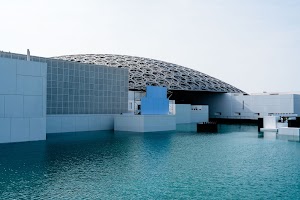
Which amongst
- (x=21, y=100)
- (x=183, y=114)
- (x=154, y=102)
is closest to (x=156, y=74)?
(x=183, y=114)

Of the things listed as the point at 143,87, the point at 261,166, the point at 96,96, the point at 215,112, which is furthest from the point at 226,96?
the point at 261,166

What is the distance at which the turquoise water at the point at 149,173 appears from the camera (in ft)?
34.3

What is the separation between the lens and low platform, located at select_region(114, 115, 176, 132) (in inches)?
1361

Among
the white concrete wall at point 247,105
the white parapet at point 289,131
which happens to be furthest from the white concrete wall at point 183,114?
the white parapet at point 289,131

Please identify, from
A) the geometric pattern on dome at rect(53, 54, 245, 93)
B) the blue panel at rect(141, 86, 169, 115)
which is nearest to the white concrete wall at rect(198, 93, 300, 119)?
the geometric pattern on dome at rect(53, 54, 245, 93)

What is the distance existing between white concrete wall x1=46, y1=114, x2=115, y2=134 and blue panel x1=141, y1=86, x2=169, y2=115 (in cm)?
478

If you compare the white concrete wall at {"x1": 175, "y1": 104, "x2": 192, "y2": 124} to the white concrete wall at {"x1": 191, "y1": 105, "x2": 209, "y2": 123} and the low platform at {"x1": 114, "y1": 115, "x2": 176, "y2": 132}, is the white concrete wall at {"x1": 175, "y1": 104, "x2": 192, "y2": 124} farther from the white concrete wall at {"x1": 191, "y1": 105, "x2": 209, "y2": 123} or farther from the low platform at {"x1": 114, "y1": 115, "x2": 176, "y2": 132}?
the low platform at {"x1": 114, "y1": 115, "x2": 176, "y2": 132}

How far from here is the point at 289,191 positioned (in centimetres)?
1072

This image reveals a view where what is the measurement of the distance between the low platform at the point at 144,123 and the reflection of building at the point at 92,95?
197 centimetres

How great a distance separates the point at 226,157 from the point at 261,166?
2.62m

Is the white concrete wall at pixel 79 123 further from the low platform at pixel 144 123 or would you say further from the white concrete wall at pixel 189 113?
the white concrete wall at pixel 189 113

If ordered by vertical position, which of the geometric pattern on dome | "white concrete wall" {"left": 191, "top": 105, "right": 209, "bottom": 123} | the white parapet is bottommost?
the white parapet

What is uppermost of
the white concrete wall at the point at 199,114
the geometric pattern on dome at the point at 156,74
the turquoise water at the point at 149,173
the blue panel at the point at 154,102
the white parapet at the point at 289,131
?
the geometric pattern on dome at the point at 156,74

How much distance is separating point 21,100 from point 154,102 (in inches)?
588
